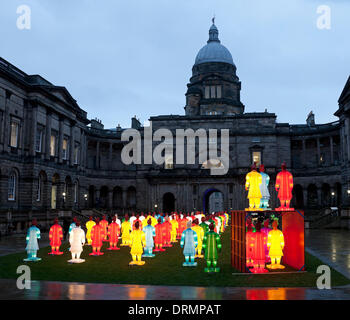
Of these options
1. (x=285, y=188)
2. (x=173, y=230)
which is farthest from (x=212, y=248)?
(x=173, y=230)

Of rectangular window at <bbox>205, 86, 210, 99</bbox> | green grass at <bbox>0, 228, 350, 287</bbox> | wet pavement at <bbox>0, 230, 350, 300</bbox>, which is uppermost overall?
rectangular window at <bbox>205, 86, 210, 99</bbox>

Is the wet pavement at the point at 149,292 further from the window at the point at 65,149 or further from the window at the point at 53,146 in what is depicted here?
the window at the point at 65,149

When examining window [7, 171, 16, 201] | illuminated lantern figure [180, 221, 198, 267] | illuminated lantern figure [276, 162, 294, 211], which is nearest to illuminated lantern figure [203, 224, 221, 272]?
illuminated lantern figure [180, 221, 198, 267]

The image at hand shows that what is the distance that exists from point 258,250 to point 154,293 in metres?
5.11

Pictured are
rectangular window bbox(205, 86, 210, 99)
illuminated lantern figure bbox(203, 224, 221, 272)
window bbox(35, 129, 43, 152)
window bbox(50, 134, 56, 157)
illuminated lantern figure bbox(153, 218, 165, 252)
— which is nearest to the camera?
illuminated lantern figure bbox(203, 224, 221, 272)

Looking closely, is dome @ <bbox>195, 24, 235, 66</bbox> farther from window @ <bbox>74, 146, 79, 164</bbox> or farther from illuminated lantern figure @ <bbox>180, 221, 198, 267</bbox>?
illuminated lantern figure @ <bbox>180, 221, 198, 267</bbox>

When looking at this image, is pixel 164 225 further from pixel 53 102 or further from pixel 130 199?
pixel 130 199

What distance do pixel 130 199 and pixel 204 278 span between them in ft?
167

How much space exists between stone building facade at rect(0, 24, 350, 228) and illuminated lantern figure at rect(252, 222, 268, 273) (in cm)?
2810

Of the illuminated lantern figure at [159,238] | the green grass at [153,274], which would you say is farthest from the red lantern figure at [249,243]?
the illuminated lantern figure at [159,238]

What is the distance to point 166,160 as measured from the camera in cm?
5806

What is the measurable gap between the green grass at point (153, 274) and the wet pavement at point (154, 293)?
34.6 inches

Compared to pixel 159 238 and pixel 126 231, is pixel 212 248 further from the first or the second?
pixel 126 231

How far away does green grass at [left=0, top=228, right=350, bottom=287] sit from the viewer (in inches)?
457
